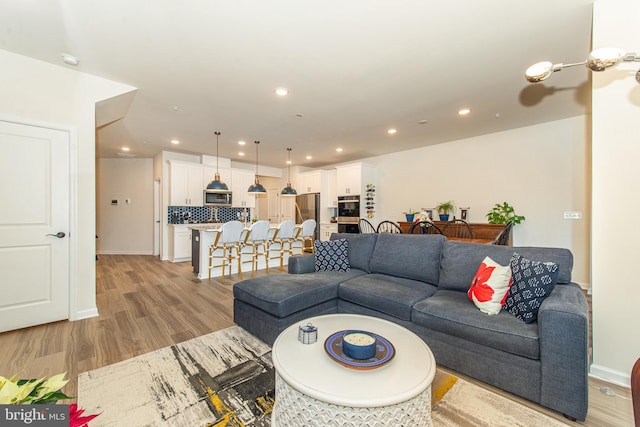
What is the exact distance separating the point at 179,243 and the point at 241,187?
213 centimetres

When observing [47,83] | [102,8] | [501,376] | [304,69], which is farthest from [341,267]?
[47,83]

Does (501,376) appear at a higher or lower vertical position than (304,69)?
lower

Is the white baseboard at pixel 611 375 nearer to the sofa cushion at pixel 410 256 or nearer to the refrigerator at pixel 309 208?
the sofa cushion at pixel 410 256

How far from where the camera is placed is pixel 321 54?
258cm

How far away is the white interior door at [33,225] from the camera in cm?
268

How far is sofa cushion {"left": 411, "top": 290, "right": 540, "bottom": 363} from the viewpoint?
1682 millimetres

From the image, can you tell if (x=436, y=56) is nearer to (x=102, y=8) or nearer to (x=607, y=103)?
(x=607, y=103)

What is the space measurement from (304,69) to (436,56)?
4.31ft

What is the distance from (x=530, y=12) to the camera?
204cm

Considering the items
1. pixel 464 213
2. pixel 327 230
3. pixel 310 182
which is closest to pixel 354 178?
pixel 310 182

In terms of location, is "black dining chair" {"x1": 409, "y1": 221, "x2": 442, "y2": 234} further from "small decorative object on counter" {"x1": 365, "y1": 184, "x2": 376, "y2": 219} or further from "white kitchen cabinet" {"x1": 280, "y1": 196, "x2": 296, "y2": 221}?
"white kitchen cabinet" {"x1": 280, "y1": 196, "x2": 296, "y2": 221}

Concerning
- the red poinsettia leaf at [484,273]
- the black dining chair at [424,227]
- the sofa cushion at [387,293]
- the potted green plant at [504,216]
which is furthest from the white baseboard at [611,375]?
the potted green plant at [504,216]

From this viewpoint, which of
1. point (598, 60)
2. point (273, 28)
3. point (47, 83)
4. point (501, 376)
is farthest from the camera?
point (47, 83)

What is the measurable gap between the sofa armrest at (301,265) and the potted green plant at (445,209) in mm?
3137
